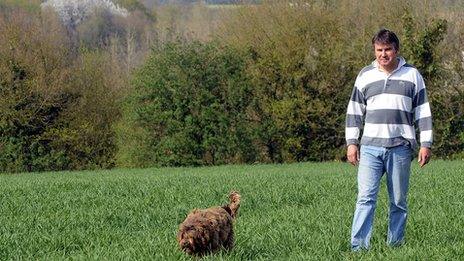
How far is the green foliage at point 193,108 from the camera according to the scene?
35656mm

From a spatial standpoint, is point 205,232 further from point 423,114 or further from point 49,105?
point 49,105

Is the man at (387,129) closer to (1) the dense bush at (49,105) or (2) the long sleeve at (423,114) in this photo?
(2) the long sleeve at (423,114)

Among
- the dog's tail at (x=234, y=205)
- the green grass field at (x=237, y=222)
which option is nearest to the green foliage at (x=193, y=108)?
the green grass field at (x=237, y=222)

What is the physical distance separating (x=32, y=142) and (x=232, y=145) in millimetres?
10184

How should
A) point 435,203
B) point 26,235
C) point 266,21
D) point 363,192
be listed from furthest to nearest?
1. point 266,21
2. point 435,203
3. point 26,235
4. point 363,192

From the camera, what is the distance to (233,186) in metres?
15.7

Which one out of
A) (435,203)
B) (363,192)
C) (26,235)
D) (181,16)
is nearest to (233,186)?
(435,203)

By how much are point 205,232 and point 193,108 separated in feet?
96.8

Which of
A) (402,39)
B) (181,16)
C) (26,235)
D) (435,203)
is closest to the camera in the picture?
(26,235)

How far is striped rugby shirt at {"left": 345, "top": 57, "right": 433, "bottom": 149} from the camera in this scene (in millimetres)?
7188

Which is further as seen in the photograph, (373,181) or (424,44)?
(424,44)

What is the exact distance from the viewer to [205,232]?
6496 mm

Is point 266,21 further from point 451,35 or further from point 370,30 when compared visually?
point 451,35

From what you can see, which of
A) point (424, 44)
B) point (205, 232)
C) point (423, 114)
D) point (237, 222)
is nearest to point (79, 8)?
point (424, 44)
